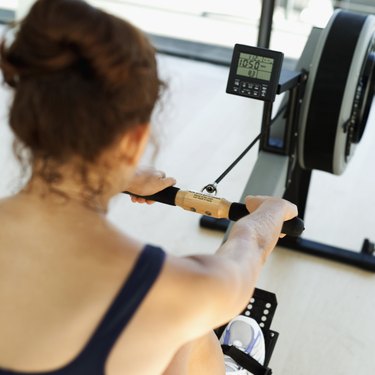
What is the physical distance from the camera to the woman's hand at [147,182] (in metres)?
1.44

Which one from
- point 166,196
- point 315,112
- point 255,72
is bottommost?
point 166,196

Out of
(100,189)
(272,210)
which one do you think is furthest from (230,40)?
(100,189)

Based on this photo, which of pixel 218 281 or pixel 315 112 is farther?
pixel 315 112

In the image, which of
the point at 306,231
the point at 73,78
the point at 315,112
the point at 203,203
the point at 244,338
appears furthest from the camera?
the point at 306,231

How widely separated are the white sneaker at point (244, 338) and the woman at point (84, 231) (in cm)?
81

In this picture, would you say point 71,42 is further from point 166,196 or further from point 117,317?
point 166,196

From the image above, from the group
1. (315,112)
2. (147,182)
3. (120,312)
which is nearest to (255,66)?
(315,112)

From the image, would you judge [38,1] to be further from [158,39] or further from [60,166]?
[158,39]

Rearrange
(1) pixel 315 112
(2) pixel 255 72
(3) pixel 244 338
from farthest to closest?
(1) pixel 315 112 → (2) pixel 255 72 → (3) pixel 244 338

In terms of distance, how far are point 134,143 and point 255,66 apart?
3.58 feet

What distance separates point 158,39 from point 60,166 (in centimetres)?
395

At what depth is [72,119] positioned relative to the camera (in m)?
0.79

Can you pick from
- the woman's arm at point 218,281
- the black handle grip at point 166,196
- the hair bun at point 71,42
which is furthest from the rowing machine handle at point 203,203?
the hair bun at point 71,42

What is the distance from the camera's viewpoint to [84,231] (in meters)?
0.90
